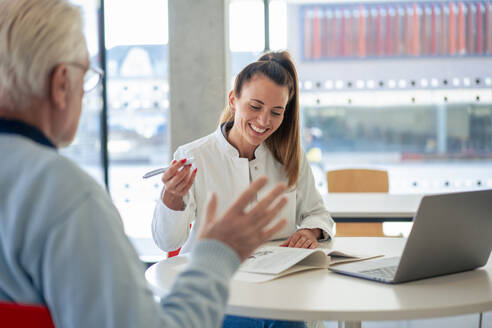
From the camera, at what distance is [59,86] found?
905mm

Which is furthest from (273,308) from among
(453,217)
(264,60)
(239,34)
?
(239,34)

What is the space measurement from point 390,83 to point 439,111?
1.73 feet

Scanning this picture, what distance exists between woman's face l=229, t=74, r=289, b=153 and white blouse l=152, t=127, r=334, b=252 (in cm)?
10

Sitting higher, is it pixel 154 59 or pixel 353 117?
pixel 154 59

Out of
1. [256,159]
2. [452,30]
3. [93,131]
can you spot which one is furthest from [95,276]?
[452,30]

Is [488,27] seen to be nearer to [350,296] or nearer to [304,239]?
[304,239]

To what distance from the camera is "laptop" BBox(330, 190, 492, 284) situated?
1313 mm

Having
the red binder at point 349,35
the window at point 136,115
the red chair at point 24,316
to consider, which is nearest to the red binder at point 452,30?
the red binder at point 349,35

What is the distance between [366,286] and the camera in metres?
1.39

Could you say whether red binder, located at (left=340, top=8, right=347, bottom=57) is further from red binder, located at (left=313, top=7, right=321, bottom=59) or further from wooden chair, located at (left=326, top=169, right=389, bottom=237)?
wooden chair, located at (left=326, top=169, right=389, bottom=237)

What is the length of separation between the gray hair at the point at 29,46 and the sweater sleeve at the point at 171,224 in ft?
3.40

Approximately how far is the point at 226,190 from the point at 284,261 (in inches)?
25.7

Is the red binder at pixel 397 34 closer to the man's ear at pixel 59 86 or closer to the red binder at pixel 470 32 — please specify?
the red binder at pixel 470 32

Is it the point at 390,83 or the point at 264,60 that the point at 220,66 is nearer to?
the point at 390,83
